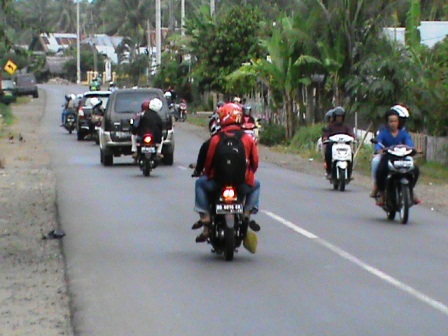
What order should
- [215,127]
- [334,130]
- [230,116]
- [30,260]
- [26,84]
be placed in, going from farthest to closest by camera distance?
[26,84] → [334,130] → [215,127] → [30,260] → [230,116]

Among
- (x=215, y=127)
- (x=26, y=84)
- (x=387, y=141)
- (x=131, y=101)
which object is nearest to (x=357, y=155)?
(x=131, y=101)

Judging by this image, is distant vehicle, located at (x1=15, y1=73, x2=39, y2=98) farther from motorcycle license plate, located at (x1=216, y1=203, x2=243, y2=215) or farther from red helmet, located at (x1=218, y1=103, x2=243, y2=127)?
motorcycle license plate, located at (x1=216, y1=203, x2=243, y2=215)

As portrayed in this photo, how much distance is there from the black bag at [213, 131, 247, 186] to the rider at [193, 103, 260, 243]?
0.07m

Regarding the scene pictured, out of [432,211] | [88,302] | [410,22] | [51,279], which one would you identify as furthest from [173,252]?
[410,22]

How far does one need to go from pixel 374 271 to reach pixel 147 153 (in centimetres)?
1319

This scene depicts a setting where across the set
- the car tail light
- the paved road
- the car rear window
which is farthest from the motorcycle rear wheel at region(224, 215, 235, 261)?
the car rear window

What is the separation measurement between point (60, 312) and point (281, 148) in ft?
96.6

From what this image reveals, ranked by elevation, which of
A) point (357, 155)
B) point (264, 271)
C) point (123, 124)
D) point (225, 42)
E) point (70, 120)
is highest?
point (225, 42)

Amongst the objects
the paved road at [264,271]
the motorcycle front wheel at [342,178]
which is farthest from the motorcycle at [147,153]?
the motorcycle front wheel at [342,178]

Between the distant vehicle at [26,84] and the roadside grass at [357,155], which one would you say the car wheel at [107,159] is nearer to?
the roadside grass at [357,155]

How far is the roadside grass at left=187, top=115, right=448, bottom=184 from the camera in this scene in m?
27.6

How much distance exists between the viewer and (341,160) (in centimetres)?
2123

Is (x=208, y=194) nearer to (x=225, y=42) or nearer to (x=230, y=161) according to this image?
(x=230, y=161)

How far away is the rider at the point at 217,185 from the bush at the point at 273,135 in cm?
2902
